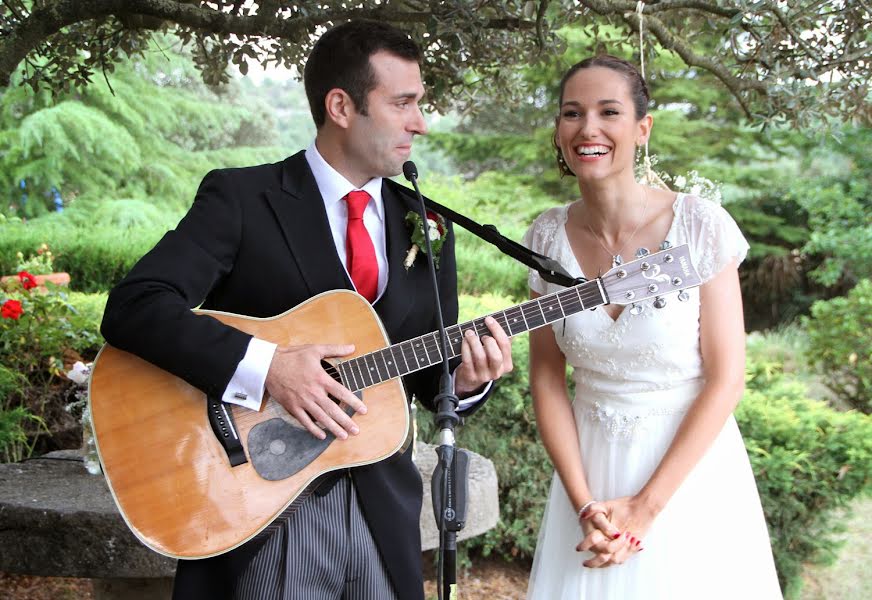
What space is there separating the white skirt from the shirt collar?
3.14 ft

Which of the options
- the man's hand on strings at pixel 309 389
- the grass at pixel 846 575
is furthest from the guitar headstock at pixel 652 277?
the grass at pixel 846 575

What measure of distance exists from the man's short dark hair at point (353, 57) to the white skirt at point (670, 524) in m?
1.19

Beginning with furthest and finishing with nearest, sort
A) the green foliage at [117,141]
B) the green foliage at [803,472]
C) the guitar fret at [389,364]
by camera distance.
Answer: the green foliage at [117,141], the green foliage at [803,472], the guitar fret at [389,364]

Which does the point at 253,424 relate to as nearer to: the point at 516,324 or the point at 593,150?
the point at 516,324

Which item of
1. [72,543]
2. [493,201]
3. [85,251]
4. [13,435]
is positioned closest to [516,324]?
[72,543]

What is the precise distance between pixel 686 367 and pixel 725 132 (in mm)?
11519

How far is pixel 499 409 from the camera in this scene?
535 centimetres

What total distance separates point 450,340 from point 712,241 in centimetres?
84

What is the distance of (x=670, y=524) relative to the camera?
2.57m

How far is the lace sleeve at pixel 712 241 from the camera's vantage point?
99.5 inches

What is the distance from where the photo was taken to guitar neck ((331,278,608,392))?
228cm

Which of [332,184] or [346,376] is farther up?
[332,184]

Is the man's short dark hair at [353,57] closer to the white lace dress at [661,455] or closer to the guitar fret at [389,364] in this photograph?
the guitar fret at [389,364]

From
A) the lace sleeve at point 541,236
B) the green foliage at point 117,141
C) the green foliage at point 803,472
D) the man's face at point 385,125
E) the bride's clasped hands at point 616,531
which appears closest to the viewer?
the man's face at point 385,125
